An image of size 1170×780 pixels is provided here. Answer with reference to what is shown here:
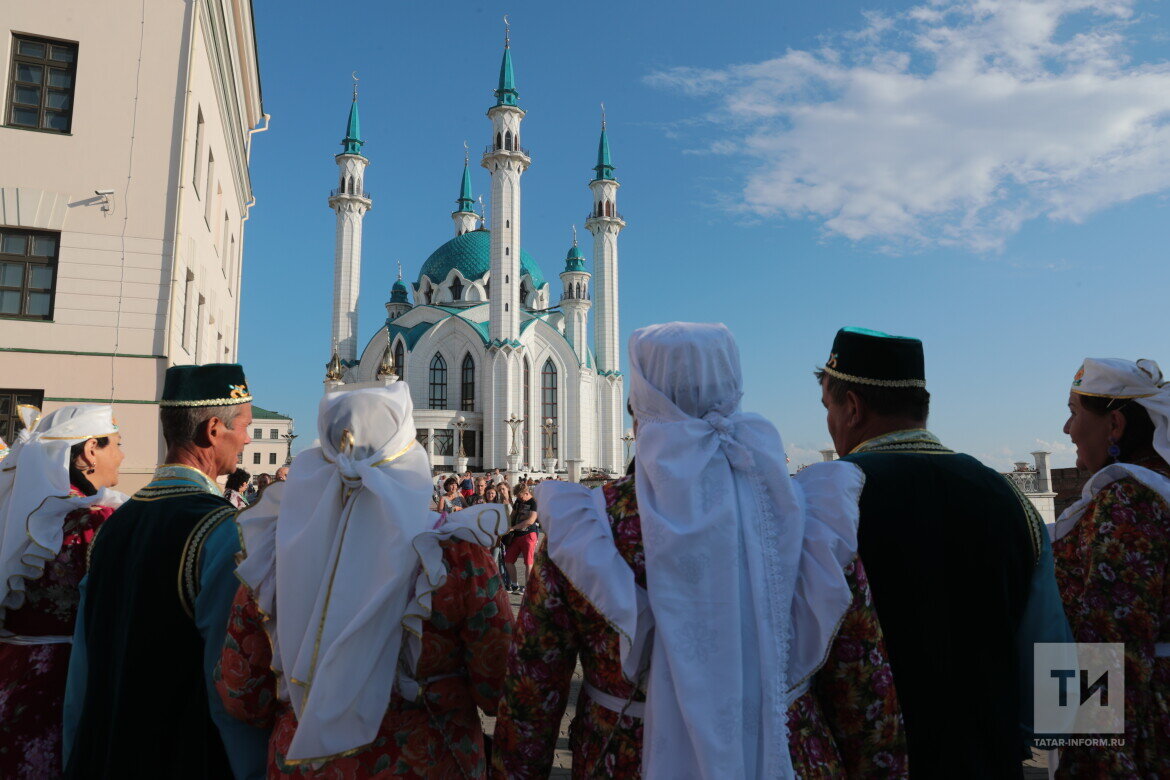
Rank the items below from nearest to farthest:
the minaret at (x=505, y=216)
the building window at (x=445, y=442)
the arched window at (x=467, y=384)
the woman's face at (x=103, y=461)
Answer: the woman's face at (x=103, y=461) → the minaret at (x=505, y=216) → the building window at (x=445, y=442) → the arched window at (x=467, y=384)

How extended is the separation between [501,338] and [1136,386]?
3479 centimetres

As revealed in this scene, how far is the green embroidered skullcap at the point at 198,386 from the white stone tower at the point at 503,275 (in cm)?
3371

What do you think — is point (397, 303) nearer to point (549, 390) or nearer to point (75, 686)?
point (549, 390)

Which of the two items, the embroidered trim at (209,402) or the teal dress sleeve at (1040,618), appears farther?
the embroidered trim at (209,402)

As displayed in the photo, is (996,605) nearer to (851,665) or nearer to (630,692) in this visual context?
(851,665)

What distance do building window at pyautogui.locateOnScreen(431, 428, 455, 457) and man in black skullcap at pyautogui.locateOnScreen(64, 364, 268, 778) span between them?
3641 centimetres

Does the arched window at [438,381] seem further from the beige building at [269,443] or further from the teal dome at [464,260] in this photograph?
the beige building at [269,443]

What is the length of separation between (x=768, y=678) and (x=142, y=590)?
1901 millimetres

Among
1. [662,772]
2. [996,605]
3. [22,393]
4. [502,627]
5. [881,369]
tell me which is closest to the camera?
[662,772]

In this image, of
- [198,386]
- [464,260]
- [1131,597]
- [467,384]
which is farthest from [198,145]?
[464,260]

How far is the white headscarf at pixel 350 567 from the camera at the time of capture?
5.42 feet

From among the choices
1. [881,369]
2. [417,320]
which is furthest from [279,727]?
[417,320]

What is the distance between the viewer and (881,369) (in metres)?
2.14

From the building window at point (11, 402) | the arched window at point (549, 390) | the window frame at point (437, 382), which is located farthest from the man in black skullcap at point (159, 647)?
the arched window at point (549, 390)
